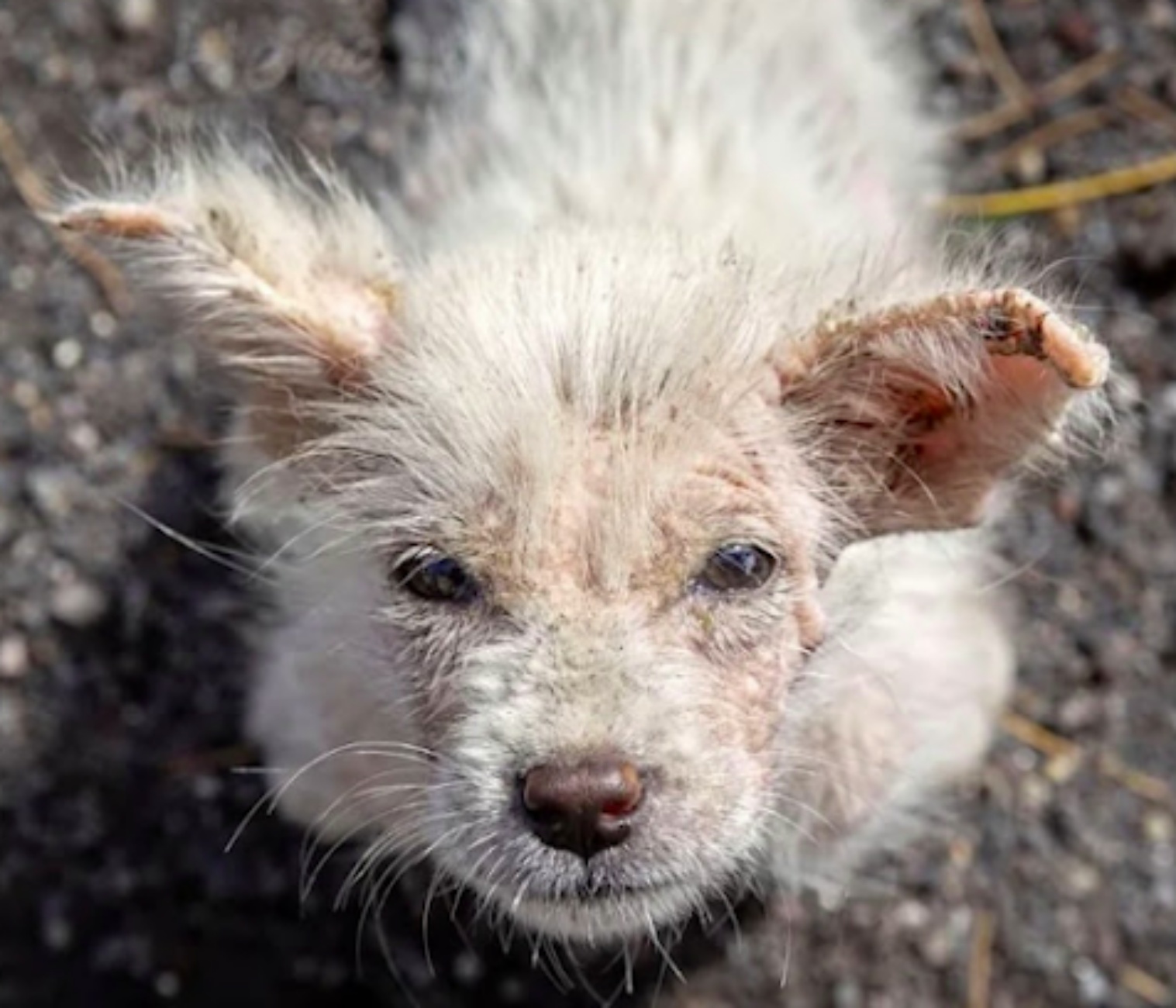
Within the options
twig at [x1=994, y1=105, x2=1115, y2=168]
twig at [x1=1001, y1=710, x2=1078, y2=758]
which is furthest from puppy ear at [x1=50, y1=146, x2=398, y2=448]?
twig at [x1=994, y1=105, x2=1115, y2=168]

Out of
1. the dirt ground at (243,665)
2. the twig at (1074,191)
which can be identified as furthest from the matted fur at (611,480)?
the twig at (1074,191)

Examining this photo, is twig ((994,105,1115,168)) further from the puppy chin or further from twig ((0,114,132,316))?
the puppy chin

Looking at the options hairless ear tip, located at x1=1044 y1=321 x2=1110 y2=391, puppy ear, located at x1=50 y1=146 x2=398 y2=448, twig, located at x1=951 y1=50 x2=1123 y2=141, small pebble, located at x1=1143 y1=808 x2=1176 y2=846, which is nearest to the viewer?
hairless ear tip, located at x1=1044 y1=321 x2=1110 y2=391

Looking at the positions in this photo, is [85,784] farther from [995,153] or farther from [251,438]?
[995,153]

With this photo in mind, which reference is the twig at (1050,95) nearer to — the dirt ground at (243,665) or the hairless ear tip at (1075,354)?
the dirt ground at (243,665)

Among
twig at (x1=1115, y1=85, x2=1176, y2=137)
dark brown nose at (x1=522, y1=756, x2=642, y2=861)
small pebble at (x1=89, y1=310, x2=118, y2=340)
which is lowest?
dark brown nose at (x1=522, y1=756, x2=642, y2=861)

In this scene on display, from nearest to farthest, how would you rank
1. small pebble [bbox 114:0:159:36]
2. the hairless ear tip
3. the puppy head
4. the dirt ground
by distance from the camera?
the hairless ear tip < the puppy head < the dirt ground < small pebble [bbox 114:0:159:36]

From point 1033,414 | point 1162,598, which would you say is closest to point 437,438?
point 1033,414
